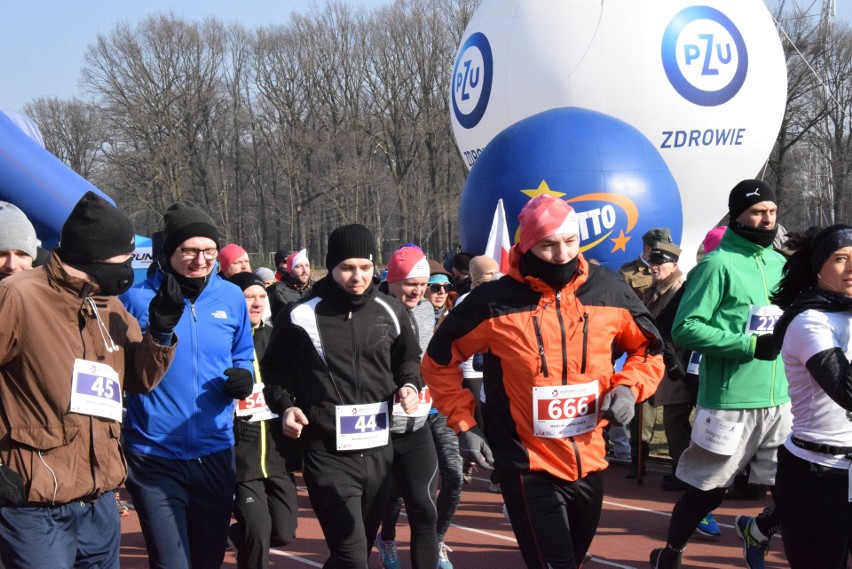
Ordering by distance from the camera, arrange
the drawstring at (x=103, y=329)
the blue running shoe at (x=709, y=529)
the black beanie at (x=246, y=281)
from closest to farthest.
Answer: the drawstring at (x=103, y=329)
the black beanie at (x=246, y=281)
the blue running shoe at (x=709, y=529)

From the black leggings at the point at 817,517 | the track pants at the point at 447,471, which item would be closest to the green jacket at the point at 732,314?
the black leggings at the point at 817,517

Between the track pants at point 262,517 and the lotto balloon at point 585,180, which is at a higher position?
the lotto balloon at point 585,180

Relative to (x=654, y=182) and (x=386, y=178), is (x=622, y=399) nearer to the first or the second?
(x=654, y=182)

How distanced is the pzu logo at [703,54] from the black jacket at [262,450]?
34.3 feet

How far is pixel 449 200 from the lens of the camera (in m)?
42.8

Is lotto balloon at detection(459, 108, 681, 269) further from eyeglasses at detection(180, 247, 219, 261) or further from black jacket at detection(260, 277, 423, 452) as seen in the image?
eyeglasses at detection(180, 247, 219, 261)

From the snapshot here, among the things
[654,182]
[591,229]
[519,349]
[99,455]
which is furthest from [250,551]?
[654,182]

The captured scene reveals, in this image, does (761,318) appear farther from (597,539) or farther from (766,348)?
(597,539)

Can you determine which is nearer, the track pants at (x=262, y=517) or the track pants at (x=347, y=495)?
the track pants at (x=347, y=495)

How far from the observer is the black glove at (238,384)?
4.08 meters

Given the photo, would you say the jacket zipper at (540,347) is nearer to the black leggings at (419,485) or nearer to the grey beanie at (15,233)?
the black leggings at (419,485)

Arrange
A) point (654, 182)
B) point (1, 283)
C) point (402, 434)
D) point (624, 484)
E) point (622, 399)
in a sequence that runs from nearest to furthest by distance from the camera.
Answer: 1. point (1, 283)
2. point (622, 399)
3. point (402, 434)
4. point (624, 484)
5. point (654, 182)

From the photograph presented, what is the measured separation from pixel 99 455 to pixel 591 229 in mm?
7522

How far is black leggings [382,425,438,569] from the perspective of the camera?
475 centimetres
